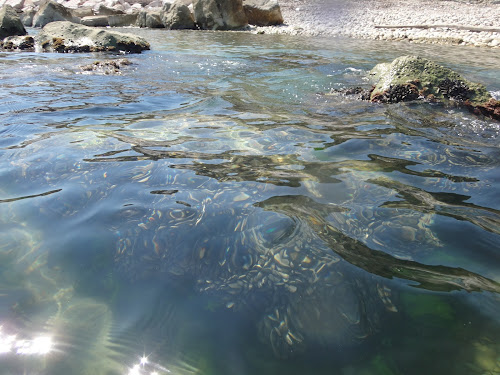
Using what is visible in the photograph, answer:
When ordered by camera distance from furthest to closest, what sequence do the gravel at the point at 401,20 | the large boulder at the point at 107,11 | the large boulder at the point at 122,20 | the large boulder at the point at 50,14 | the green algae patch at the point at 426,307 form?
the large boulder at the point at 107,11 → the large boulder at the point at 122,20 → the large boulder at the point at 50,14 → the gravel at the point at 401,20 → the green algae patch at the point at 426,307

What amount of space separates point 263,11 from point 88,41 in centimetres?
1444

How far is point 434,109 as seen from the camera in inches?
180

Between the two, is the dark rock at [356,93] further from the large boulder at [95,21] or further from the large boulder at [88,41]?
the large boulder at [95,21]

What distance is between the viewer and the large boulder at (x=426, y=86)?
4750 millimetres

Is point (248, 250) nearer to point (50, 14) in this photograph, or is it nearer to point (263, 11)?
point (263, 11)

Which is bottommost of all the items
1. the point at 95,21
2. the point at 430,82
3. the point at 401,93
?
the point at 401,93

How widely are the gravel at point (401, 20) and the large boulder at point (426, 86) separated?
1156 cm

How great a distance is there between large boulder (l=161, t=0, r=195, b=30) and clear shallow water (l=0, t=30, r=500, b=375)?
2117cm

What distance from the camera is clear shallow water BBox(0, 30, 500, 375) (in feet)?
3.79

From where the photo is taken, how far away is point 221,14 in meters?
21.6

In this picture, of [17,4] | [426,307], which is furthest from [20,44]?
[17,4]

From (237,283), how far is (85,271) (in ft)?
2.44

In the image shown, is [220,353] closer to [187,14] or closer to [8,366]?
[8,366]

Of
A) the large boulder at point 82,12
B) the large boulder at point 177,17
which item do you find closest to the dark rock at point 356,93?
the large boulder at point 177,17
